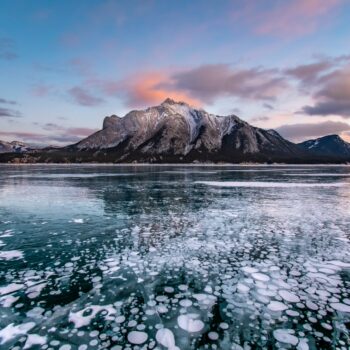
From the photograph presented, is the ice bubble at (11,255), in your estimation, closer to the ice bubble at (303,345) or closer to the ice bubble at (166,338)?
the ice bubble at (166,338)

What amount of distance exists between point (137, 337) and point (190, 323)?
1613 mm

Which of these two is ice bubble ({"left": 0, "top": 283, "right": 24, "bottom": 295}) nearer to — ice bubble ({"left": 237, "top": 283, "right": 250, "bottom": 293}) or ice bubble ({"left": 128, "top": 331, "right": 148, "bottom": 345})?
ice bubble ({"left": 128, "top": 331, "right": 148, "bottom": 345})

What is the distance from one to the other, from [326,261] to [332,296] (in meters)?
3.78

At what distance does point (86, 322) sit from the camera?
8641 mm

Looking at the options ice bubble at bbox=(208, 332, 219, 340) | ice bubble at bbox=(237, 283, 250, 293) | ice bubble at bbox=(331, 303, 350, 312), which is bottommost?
ice bubble at bbox=(237, 283, 250, 293)

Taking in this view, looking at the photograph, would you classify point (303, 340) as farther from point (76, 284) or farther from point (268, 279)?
point (76, 284)

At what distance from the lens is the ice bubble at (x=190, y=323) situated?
27.5 feet

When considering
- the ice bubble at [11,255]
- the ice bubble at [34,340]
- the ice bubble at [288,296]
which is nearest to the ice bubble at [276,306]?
the ice bubble at [288,296]

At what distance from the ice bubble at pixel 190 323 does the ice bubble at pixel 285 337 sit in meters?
2.04

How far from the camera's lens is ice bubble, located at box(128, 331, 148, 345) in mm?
7766

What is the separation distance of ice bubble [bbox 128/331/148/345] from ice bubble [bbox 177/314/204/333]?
43.9 inches

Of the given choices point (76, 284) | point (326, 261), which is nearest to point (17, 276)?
point (76, 284)

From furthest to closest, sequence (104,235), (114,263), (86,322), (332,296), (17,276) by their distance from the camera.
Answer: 1. (104,235)
2. (114,263)
3. (17,276)
4. (332,296)
5. (86,322)

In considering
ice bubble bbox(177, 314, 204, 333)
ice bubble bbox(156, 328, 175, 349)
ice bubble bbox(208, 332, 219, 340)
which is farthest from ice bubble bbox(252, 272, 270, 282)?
ice bubble bbox(156, 328, 175, 349)
